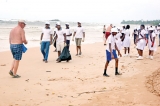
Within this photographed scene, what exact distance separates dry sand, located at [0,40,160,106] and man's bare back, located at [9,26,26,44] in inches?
44.5

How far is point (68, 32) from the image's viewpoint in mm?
12242

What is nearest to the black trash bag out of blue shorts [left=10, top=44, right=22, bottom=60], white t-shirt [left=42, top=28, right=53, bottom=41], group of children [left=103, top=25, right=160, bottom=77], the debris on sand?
white t-shirt [left=42, top=28, right=53, bottom=41]

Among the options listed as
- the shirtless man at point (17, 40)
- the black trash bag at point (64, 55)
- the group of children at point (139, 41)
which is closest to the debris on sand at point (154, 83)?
the group of children at point (139, 41)

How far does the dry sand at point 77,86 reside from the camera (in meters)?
5.52

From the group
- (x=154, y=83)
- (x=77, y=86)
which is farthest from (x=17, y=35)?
(x=154, y=83)

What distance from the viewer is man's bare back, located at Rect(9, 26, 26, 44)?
768cm

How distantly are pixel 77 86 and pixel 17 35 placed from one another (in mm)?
2515

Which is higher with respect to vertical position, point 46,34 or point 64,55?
point 46,34

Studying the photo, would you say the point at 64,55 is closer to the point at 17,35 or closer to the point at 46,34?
the point at 46,34

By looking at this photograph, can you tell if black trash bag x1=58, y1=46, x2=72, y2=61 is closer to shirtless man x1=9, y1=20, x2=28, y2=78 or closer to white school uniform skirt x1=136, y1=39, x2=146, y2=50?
shirtless man x1=9, y1=20, x2=28, y2=78

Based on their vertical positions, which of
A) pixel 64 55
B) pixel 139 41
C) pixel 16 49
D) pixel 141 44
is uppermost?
pixel 16 49

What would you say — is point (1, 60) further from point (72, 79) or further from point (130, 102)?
point (130, 102)

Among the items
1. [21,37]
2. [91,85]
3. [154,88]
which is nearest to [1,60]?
[21,37]

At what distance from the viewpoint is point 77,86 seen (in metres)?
6.77
